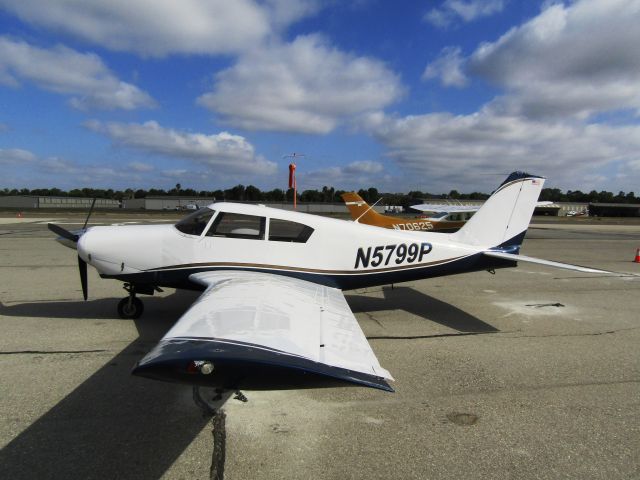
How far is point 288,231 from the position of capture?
19.8ft

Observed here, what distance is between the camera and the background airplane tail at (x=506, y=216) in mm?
7094

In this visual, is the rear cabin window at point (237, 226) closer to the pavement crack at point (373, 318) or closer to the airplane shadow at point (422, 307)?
the pavement crack at point (373, 318)

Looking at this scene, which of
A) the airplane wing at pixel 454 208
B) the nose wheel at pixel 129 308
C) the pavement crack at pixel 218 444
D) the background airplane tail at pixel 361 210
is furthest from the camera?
the airplane wing at pixel 454 208

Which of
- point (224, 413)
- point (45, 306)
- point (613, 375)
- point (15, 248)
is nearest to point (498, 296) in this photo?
point (613, 375)

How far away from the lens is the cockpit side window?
5931mm

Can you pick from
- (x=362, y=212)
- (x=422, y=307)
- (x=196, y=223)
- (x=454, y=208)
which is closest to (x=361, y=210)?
(x=362, y=212)

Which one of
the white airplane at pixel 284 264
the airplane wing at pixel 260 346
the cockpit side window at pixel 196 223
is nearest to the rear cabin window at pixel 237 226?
the white airplane at pixel 284 264

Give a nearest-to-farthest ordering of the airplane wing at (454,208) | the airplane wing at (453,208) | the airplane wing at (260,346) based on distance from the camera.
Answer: the airplane wing at (260,346) → the airplane wing at (453,208) → the airplane wing at (454,208)

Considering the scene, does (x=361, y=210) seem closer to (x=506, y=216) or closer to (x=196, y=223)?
(x=506, y=216)

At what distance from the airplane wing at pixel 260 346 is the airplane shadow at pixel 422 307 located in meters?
2.95

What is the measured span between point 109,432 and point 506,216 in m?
6.85

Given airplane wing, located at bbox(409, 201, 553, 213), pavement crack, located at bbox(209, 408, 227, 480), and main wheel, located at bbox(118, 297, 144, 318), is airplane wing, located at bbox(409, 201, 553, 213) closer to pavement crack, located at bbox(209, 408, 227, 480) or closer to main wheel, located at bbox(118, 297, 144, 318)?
main wheel, located at bbox(118, 297, 144, 318)

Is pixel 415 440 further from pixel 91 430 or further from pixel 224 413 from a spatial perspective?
pixel 91 430

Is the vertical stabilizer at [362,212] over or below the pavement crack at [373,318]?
over
